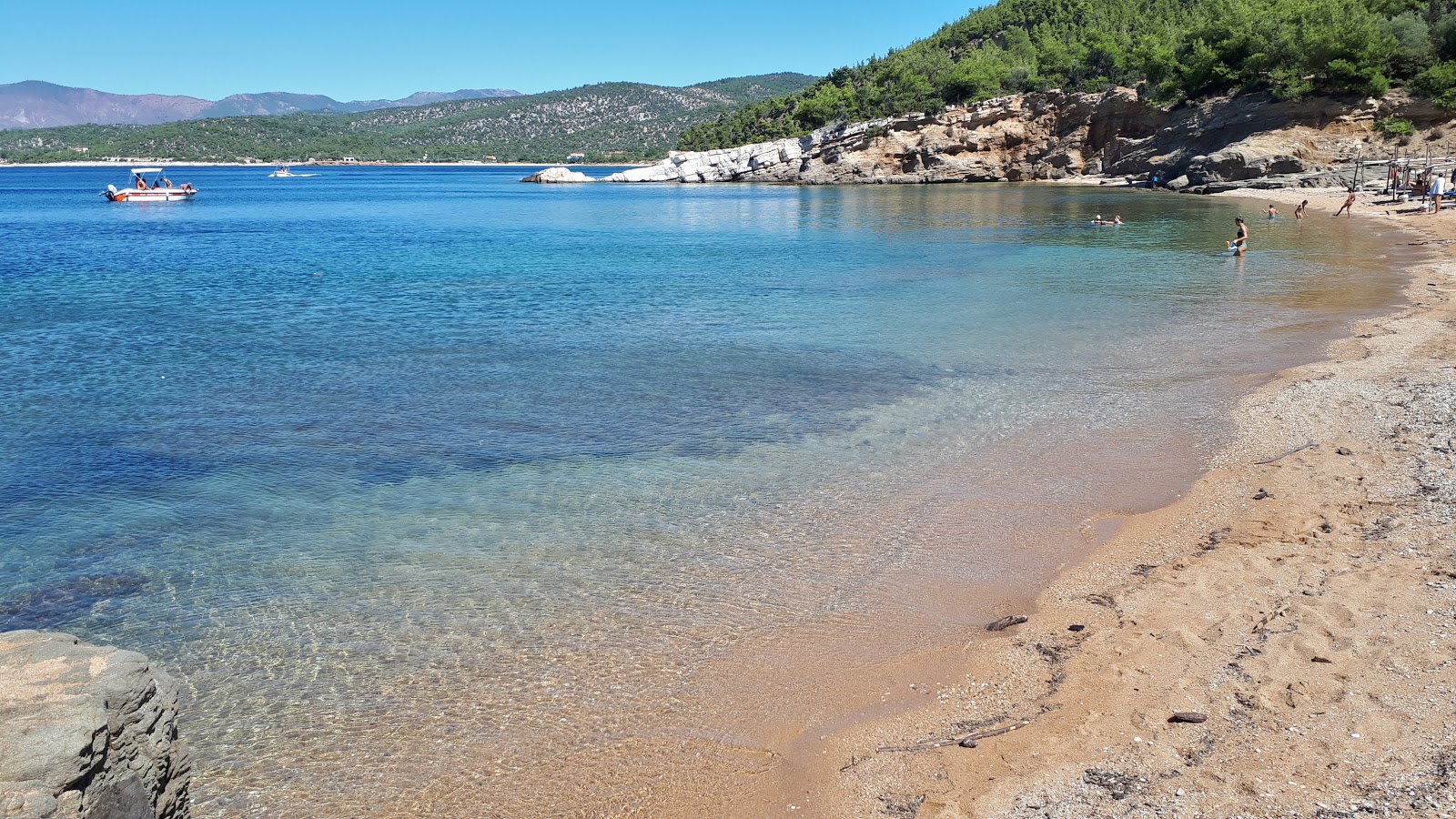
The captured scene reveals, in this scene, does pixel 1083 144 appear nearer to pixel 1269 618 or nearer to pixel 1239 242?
pixel 1239 242

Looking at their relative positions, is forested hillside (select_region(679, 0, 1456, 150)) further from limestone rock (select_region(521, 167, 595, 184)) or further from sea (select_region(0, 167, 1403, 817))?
sea (select_region(0, 167, 1403, 817))

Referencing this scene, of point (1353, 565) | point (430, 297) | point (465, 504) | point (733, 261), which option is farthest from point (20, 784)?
point (733, 261)

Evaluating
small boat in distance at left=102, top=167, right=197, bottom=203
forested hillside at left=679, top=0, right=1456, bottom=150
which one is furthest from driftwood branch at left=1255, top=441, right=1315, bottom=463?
small boat in distance at left=102, top=167, right=197, bottom=203

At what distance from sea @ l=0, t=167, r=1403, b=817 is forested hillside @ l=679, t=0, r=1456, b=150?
44.9m

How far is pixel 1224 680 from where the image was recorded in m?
5.96

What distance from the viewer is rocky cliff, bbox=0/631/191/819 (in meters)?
3.71

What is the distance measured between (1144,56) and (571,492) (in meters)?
85.5

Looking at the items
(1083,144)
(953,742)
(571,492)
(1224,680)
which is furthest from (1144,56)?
(953,742)

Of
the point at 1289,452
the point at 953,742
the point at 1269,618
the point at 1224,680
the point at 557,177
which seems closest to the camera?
the point at 953,742

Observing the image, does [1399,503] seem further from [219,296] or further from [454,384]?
[219,296]

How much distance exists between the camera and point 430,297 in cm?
2508

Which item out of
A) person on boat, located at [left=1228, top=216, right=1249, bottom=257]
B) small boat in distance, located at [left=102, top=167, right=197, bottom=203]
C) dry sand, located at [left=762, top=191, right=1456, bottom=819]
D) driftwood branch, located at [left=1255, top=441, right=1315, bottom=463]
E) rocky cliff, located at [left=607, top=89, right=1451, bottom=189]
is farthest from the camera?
small boat in distance, located at [left=102, top=167, right=197, bottom=203]

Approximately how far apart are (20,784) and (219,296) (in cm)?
2436

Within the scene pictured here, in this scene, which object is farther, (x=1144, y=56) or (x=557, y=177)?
(x=557, y=177)
